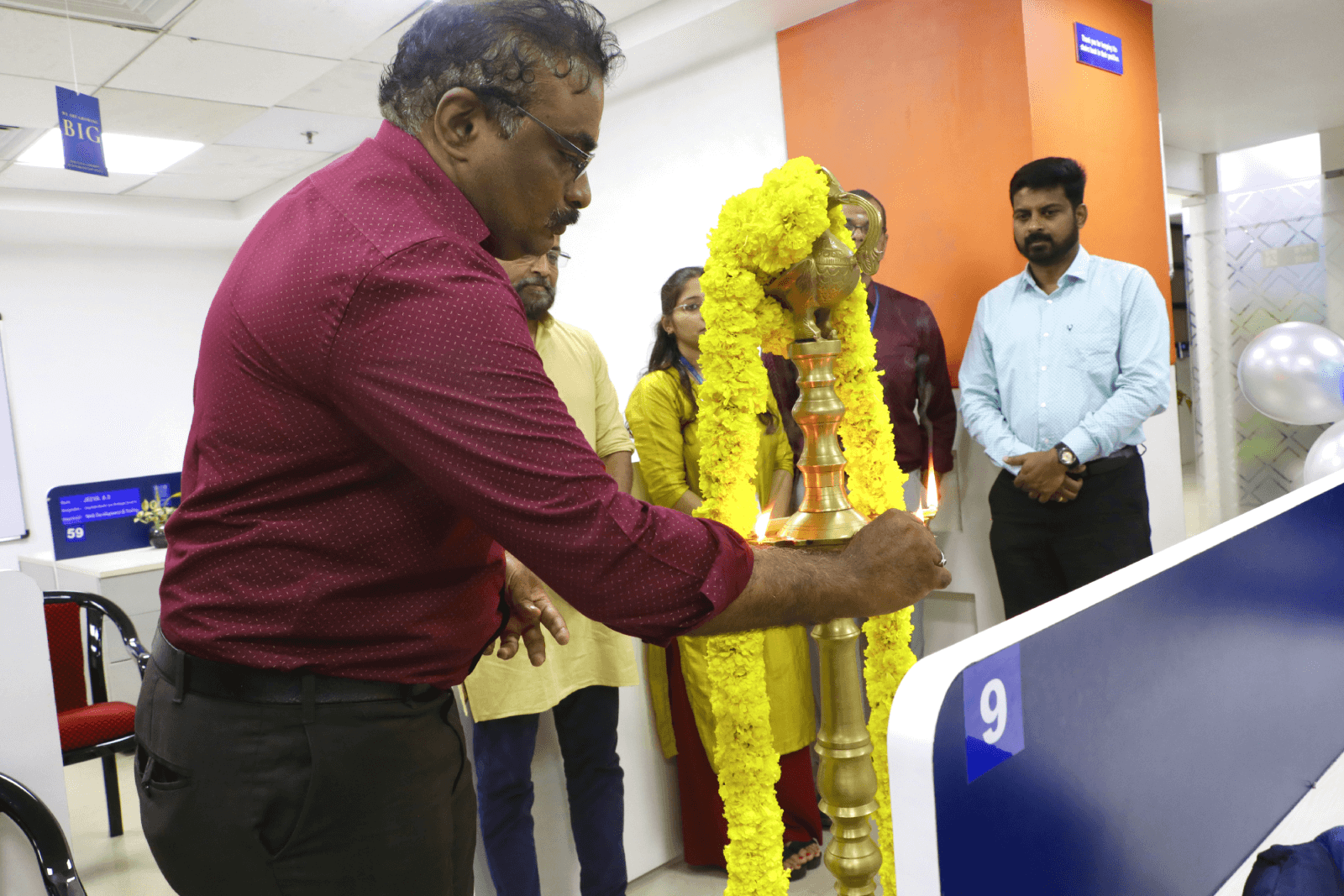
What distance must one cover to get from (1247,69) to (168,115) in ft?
18.7

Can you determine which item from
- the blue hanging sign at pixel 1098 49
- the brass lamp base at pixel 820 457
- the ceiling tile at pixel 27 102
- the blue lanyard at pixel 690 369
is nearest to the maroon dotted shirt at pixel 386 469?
the brass lamp base at pixel 820 457

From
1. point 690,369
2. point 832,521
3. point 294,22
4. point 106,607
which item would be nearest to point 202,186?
point 294,22

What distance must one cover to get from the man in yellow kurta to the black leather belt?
0.99 m

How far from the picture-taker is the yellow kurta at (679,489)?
7.93 feet

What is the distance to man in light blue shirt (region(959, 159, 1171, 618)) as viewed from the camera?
2.56 meters

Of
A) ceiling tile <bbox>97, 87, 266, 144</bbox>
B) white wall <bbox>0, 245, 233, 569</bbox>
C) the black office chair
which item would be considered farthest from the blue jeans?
white wall <bbox>0, 245, 233, 569</bbox>

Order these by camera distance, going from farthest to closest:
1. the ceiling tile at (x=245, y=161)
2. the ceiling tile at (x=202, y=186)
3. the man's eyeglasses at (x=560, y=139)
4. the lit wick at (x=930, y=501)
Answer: the ceiling tile at (x=202, y=186), the ceiling tile at (x=245, y=161), the lit wick at (x=930, y=501), the man's eyeglasses at (x=560, y=139)

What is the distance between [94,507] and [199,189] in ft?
9.47

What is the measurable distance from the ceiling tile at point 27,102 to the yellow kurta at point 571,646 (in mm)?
3366

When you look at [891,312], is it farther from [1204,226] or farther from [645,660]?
[1204,226]

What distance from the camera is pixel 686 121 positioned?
4270mm

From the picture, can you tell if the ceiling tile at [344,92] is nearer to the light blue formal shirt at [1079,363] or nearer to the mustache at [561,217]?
the light blue formal shirt at [1079,363]

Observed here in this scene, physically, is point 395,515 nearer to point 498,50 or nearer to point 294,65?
point 498,50

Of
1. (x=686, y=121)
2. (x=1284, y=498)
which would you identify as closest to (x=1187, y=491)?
(x=686, y=121)
